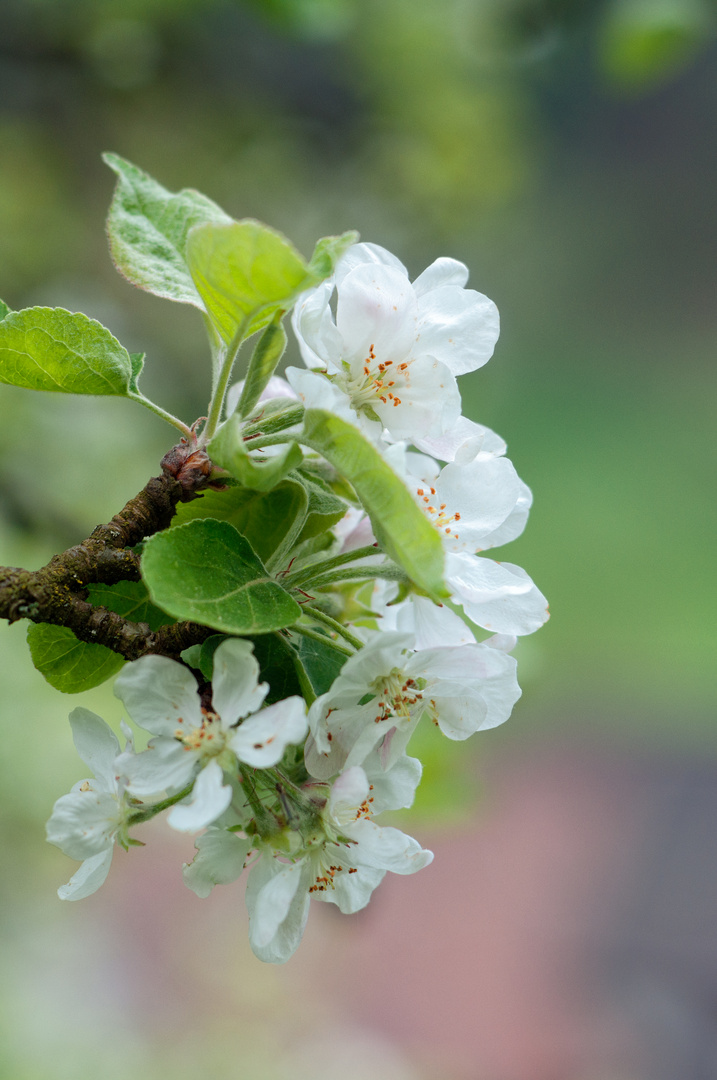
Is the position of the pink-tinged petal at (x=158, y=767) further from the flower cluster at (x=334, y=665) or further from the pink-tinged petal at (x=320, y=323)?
the pink-tinged petal at (x=320, y=323)

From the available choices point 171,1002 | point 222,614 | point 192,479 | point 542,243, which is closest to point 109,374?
point 192,479

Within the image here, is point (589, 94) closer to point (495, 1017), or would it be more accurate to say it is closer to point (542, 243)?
point (542, 243)

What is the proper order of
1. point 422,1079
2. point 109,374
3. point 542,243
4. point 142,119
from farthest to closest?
point 542,243 → point 422,1079 → point 142,119 → point 109,374

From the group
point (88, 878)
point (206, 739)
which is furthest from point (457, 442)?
point (88, 878)

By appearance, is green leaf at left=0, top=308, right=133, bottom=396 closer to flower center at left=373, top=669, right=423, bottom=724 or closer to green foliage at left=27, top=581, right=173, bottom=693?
green foliage at left=27, top=581, right=173, bottom=693

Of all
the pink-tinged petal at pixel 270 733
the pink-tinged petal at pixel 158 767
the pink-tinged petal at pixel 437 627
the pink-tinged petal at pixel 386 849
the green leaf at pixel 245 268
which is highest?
the green leaf at pixel 245 268

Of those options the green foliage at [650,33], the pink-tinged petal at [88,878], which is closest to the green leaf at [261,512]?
the pink-tinged petal at [88,878]
